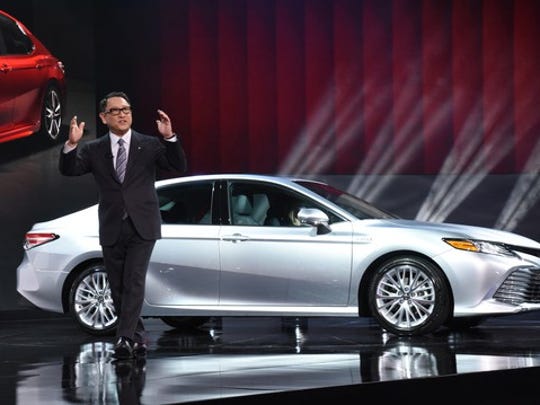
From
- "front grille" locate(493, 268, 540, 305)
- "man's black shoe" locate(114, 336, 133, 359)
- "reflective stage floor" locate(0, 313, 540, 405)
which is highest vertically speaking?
"front grille" locate(493, 268, 540, 305)

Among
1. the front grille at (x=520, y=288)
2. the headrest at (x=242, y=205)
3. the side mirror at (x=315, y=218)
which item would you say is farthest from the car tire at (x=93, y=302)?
the front grille at (x=520, y=288)

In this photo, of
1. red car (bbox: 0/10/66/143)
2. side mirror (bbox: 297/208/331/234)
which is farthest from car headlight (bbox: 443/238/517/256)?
red car (bbox: 0/10/66/143)

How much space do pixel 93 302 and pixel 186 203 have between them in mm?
1176

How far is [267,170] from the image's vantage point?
51.3 feet

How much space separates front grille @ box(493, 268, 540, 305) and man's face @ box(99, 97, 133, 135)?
11.5 ft

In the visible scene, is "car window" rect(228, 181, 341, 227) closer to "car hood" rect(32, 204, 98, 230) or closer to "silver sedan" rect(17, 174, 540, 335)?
→ "silver sedan" rect(17, 174, 540, 335)

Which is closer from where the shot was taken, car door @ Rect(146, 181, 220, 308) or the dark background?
car door @ Rect(146, 181, 220, 308)

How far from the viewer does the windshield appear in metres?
10.7

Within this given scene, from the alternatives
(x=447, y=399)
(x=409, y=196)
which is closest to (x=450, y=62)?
(x=409, y=196)

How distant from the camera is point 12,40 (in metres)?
13.8

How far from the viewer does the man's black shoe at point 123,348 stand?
847 centimetres

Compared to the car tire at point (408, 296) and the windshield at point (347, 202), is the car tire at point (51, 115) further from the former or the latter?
the car tire at point (408, 296)

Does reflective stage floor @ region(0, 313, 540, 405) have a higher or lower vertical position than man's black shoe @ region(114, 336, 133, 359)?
lower

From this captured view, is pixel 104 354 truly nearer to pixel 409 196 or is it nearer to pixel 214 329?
pixel 214 329
